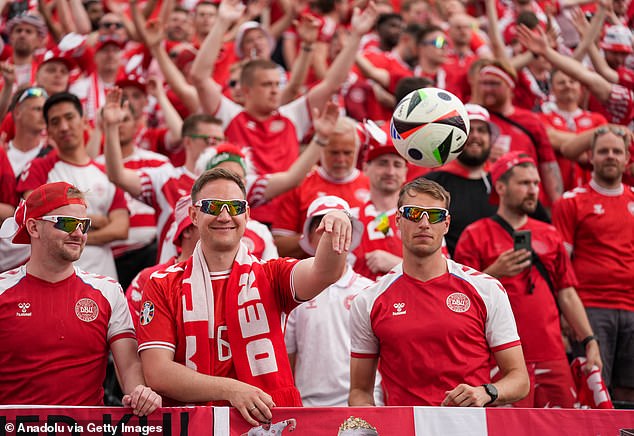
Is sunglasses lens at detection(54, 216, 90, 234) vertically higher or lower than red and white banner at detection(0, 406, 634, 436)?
higher

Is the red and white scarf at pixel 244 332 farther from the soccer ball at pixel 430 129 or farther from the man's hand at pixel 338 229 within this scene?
the soccer ball at pixel 430 129

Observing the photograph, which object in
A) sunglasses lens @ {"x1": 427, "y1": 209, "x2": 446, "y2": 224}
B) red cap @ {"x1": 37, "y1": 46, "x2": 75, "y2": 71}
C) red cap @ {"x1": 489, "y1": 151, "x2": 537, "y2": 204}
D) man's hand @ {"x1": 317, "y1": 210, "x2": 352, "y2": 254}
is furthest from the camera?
red cap @ {"x1": 37, "y1": 46, "x2": 75, "y2": 71}

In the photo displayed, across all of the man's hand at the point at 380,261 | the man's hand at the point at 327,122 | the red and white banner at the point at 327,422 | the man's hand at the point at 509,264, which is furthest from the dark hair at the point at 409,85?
the red and white banner at the point at 327,422

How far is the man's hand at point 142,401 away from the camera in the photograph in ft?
16.8

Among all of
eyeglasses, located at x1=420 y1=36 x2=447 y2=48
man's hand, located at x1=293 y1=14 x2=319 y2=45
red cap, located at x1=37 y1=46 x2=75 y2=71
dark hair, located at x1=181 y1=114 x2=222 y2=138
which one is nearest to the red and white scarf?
dark hair, located at x1=181 y1=114 x2=222 y2=138

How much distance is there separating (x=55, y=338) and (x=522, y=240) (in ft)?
11.8

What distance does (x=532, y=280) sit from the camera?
7602 mm

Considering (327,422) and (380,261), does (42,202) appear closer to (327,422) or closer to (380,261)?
(327,422)

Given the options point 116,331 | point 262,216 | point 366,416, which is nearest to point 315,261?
point 366,416

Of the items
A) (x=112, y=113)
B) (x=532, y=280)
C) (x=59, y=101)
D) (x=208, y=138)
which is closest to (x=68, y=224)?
(x=112, y=113)

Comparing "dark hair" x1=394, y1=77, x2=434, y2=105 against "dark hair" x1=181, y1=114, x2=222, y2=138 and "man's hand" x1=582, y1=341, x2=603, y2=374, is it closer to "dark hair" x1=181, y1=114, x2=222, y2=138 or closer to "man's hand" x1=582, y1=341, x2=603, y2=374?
"dark hair" x1=181, y1=114, x2=222, y2=138

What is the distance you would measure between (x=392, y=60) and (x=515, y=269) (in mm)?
6053

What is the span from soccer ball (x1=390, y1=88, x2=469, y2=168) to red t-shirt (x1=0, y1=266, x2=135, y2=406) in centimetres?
214

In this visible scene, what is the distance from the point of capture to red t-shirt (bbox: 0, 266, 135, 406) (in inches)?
222
